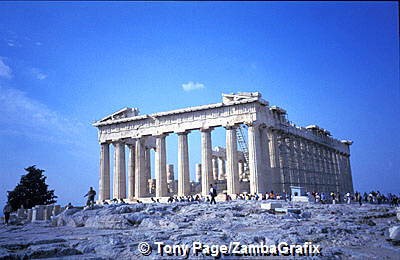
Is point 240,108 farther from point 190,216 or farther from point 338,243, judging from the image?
point 338,243

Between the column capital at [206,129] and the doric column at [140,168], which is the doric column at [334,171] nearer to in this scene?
the column capital at [206,129]

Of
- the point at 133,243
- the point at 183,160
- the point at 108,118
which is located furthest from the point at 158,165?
the point at 133,243

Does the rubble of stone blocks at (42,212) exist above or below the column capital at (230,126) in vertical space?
below

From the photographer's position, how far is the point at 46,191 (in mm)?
46469

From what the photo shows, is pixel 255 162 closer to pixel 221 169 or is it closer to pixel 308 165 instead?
pixel 308 165

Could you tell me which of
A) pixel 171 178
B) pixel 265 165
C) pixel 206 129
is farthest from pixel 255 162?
pixel 171 178

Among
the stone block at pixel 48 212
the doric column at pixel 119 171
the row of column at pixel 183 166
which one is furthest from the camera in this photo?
the doric column at pixel 119 171

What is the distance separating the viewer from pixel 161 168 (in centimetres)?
3894

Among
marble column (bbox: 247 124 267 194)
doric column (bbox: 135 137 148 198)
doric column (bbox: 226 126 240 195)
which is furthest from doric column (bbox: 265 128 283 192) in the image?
doric column (bbox: 135 137 148 198)

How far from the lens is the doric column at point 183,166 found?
3708 centimetres

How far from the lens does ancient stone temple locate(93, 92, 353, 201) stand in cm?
3434

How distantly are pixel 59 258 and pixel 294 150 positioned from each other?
122 ft

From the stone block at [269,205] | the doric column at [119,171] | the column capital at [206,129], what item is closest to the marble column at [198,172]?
the doric column at [119,171]

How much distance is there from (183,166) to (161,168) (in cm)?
290
